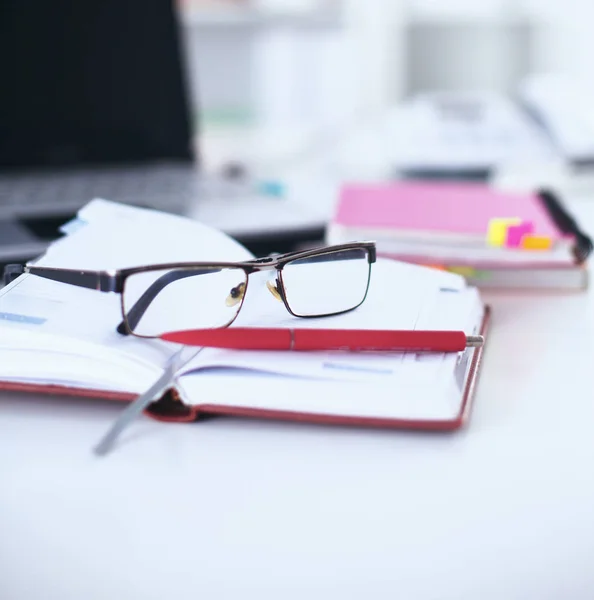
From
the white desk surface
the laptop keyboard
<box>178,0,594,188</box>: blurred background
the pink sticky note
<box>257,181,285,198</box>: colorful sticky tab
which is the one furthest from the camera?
<box>178,0,594,188</box>: blurred background

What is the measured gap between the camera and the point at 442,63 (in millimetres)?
2584

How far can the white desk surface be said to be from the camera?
400 millimetres

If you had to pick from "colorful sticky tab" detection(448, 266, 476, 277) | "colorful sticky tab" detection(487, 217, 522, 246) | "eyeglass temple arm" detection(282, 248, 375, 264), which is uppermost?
"eyeglass temple arm" detection(282, 248, 375, 264)

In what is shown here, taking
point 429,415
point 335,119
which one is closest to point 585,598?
point 429,415

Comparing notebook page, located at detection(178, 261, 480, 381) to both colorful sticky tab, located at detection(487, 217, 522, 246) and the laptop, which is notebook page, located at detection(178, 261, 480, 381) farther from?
the laptop

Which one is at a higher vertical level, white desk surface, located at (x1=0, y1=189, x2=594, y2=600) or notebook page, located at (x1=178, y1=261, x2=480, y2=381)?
notebook page, located at (x1=178, y1=261, x2=480, y2=381)

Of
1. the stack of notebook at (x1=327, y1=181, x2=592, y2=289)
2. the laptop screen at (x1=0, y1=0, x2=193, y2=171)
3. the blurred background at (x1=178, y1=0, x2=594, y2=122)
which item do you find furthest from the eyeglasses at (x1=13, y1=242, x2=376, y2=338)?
the blurred background at (x1=178, y1=0, x2=594, y2=122)

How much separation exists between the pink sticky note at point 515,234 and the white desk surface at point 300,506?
0.23m

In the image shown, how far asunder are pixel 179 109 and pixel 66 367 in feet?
2.51

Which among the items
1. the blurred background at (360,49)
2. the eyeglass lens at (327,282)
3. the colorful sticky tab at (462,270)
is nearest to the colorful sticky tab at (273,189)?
the colorful sticky tab at (462,270)

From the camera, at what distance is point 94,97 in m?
1.20

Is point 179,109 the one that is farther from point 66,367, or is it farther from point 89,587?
point 89,587

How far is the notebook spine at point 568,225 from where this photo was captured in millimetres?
792

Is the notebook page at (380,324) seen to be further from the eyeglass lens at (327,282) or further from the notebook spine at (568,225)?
the notebook spine at (568,225)
